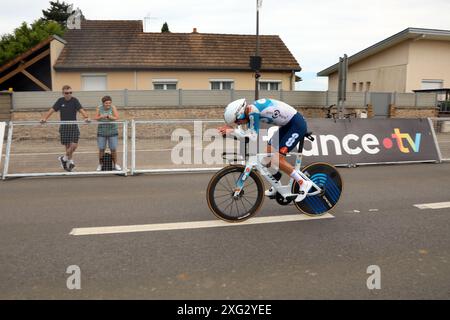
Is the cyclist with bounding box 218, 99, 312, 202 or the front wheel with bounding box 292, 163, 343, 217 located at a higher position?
the cyclist with bounding box 218, 99, 312, 202

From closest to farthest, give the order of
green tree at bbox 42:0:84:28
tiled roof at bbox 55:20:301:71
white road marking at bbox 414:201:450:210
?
white road marking at bbox 414:201:450:210
tiled roof at bbox 55:20:301:71
green tree at bbox 42:0:84:28

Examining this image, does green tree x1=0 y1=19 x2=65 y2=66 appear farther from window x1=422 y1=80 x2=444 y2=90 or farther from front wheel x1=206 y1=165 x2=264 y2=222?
front wheel x1=206 y1=165 x2=264 y2=222

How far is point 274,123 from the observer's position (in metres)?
5.14

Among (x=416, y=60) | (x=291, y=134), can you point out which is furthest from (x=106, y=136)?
(x=416, y=60)

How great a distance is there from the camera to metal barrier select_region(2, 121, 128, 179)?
8.77 metres

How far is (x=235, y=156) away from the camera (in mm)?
5172

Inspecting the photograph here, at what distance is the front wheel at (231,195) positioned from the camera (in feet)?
16.3

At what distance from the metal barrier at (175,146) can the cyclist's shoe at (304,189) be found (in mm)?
4190

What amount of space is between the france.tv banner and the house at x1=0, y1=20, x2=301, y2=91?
1484 centimetres

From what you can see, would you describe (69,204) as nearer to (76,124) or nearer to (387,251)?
(76,124)

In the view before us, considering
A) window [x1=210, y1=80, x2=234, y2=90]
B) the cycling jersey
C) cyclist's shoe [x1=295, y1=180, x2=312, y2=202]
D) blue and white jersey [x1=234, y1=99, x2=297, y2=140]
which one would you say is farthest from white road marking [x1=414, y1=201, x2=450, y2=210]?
window [x1=210, y1=80, x2=234, y2=90]

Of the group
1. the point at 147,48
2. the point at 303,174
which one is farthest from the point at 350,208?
the point at 147,48

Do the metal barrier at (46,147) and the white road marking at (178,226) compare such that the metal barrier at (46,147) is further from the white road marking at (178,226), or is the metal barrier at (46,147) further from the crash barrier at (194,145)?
the white road marking at (178,226)
